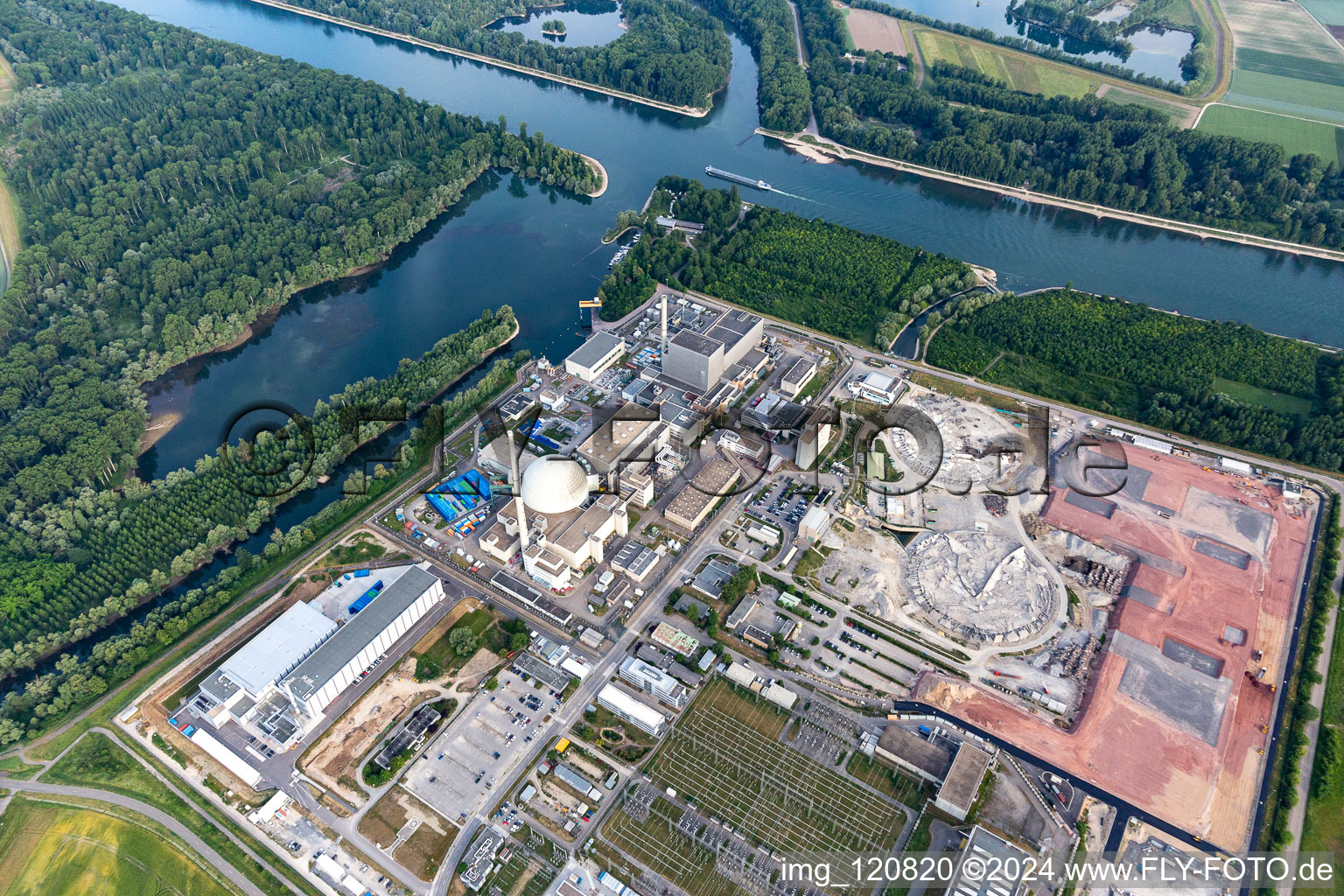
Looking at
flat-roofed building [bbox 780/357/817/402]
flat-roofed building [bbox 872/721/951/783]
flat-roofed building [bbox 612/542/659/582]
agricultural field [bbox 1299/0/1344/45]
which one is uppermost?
agricultural field [bbox 1299/0/1344/45]

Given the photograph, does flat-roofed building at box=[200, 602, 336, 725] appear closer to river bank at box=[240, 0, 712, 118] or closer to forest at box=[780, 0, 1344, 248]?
forest at box=[780, 0, 1344, 248]

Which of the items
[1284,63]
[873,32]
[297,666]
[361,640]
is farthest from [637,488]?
[1284,63]

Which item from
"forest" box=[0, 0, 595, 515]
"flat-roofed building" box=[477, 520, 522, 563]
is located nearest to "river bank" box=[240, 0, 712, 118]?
"forest" box=[0, 0, 595, 515]

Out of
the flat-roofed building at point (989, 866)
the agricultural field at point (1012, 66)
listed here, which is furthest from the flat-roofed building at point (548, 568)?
the agricultural field at point (1012, 66)

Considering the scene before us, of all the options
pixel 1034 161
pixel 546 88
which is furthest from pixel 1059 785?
pixel 546 88

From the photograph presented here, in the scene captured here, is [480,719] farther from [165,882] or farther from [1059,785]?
[1059,785]

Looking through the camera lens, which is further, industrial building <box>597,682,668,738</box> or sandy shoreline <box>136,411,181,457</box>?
sandy shoreline <box>136,411,181,457</box>

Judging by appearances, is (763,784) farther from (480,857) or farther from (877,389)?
(877,389)

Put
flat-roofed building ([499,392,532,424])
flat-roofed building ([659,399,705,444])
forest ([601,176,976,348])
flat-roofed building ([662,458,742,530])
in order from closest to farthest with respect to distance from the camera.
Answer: flat-roofed building ([662,458,742,530])
flat-roofed building ([659,399,705,444])
flat-roofed building ([499,392,532,424])
forest ([601,176,976,348])
